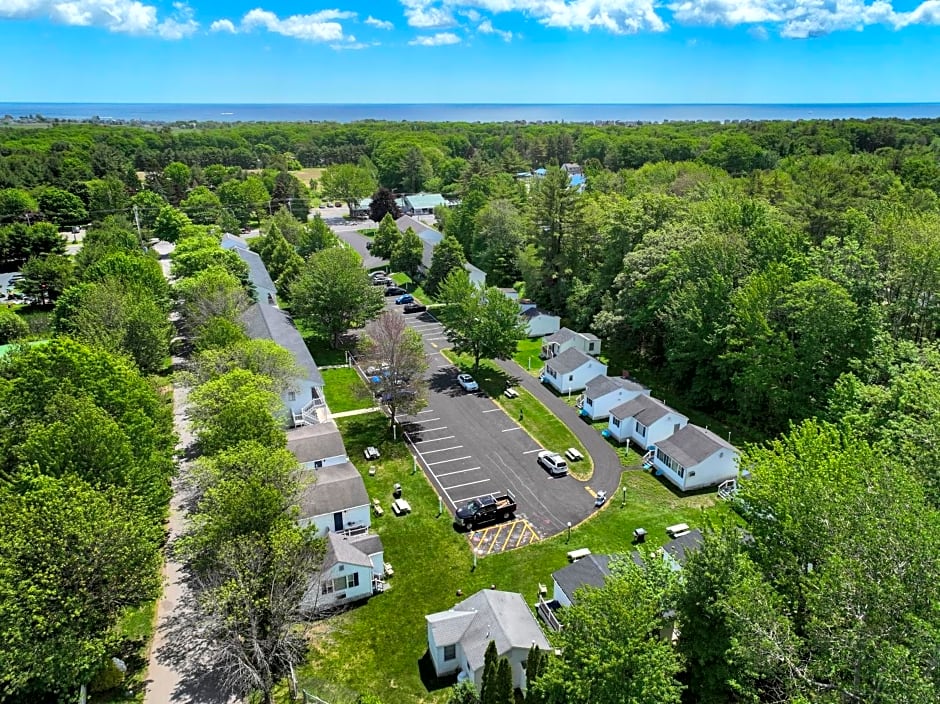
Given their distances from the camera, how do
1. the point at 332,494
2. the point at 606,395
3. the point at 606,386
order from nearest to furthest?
1. the point at 332,494
2. the point at 606,395
3. the point at 606,386

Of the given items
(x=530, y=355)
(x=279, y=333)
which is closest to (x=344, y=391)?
(x=279, y=333)

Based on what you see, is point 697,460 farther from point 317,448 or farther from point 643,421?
point 317,448

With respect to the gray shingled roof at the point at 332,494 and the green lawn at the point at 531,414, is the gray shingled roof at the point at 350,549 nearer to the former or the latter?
the gray shingled roof at the point at 332,494

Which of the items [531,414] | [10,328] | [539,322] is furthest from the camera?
[539,322]

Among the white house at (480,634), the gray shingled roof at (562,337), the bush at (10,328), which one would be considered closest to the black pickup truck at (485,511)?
the white house at (480,634)

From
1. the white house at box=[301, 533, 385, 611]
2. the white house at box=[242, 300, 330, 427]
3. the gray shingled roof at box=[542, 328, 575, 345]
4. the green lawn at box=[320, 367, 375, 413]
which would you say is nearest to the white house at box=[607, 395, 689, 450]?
the gray shingled roof at box=[542, 328, 575, 345]

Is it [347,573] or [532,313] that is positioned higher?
[532,313]
